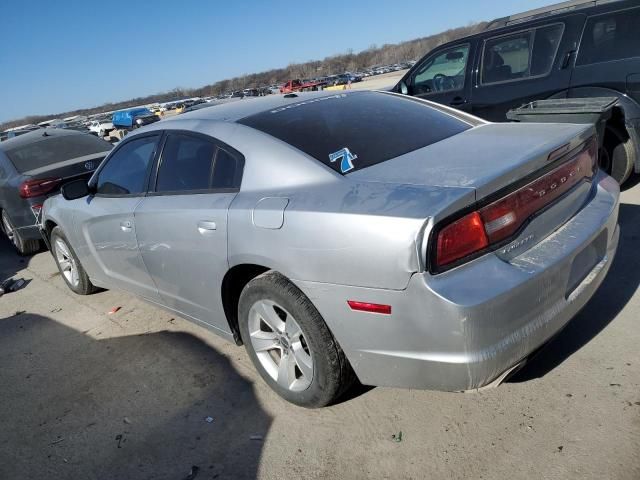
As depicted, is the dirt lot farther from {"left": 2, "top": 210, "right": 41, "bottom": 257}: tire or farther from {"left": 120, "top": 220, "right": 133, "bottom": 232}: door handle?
{"left": 2, "top": 210, "right": 41, "bottom": 257}: tire

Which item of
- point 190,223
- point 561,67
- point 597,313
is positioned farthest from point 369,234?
point 561,67

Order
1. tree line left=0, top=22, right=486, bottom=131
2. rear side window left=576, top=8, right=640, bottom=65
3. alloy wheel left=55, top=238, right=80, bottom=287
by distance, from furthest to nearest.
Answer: tree line left=0, top=22, right=486, bottom=131, alloy wheel left=55, top=238, right=80, bottom=287, rear side window left=576, top=8, right=640, bottom=65

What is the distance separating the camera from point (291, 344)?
2680 millimetres

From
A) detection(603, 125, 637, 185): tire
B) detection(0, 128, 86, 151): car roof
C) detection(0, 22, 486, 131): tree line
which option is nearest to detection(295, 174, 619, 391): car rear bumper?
detection(603, 125, 637, 185): tire

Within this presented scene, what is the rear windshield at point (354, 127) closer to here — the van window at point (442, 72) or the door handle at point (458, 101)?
the door handle at point (458, 101)

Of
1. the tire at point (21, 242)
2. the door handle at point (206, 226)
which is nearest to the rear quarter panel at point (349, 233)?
the door handle at point (206, 226)

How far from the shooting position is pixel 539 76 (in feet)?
18.0

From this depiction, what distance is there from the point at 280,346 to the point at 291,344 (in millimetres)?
128

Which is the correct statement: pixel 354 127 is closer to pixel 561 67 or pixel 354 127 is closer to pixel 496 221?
pixel 496 221

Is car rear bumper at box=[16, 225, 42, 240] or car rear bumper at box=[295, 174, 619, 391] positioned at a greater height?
car rear bumper at box=[295, 174, 619, 391]

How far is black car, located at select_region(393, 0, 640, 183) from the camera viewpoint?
4.86 m

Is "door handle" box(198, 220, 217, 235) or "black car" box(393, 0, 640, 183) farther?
"black car" box(393, 0, 640, 183)

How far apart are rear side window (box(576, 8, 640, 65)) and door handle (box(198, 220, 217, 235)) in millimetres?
4336

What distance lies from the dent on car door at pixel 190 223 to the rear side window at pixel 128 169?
20 cm
